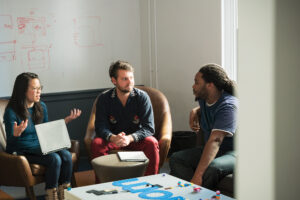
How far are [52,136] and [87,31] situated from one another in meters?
2.00

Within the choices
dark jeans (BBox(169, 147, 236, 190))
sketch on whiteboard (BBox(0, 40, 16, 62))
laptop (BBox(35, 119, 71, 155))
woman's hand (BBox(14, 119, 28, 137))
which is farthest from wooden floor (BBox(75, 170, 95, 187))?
sketch on whiteboard (BBox(0, 40, 16, 62))

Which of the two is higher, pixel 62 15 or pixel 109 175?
pixel 62 15

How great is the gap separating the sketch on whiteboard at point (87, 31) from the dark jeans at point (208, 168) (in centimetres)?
235

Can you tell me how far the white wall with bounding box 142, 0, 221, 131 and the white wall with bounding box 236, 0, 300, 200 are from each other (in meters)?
4.10

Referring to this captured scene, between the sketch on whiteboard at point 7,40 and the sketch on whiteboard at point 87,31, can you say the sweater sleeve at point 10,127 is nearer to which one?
the sketch on whiteboard at point 7,40

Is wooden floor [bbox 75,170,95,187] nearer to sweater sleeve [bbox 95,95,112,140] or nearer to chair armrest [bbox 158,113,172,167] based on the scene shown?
sweater sleeve [bbox 95,95,112,140]

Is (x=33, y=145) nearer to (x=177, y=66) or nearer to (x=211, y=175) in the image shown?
(x=211, y=175)

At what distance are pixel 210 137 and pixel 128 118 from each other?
3.21ft

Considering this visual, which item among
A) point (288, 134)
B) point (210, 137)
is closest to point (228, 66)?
point (210, 137)

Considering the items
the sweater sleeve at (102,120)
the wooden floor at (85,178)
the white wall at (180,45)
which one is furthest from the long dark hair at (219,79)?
the wooden floor at (85,178)

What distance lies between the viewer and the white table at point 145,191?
230 cm

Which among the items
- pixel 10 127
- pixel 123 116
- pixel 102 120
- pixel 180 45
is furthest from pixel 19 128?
pixel 180 45

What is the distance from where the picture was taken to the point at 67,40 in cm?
501

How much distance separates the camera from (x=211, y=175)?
9.29 feet
